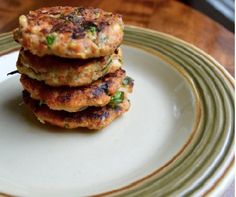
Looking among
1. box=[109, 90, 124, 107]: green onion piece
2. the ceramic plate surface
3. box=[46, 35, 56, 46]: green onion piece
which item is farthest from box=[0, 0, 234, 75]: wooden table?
box=[46, 35, 56, 46]: green onion piece

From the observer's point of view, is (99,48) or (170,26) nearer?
(99,48)

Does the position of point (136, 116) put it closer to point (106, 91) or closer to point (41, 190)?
point (106, 91)

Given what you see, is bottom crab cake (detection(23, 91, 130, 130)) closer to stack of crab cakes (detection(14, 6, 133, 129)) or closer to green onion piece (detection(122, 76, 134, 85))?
stack of crab cakes (detection(14, 6, 133, 129))

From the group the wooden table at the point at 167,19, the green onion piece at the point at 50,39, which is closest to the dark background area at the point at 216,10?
the wooden table at the point at 167,19

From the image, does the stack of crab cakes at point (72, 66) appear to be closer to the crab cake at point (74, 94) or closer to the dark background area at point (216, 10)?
the crab cake at point (74, 94)

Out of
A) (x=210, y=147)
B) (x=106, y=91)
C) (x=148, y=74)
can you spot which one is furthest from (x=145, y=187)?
(x=148, y=74)

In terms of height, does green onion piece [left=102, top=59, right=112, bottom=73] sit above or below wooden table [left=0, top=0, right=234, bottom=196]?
below
